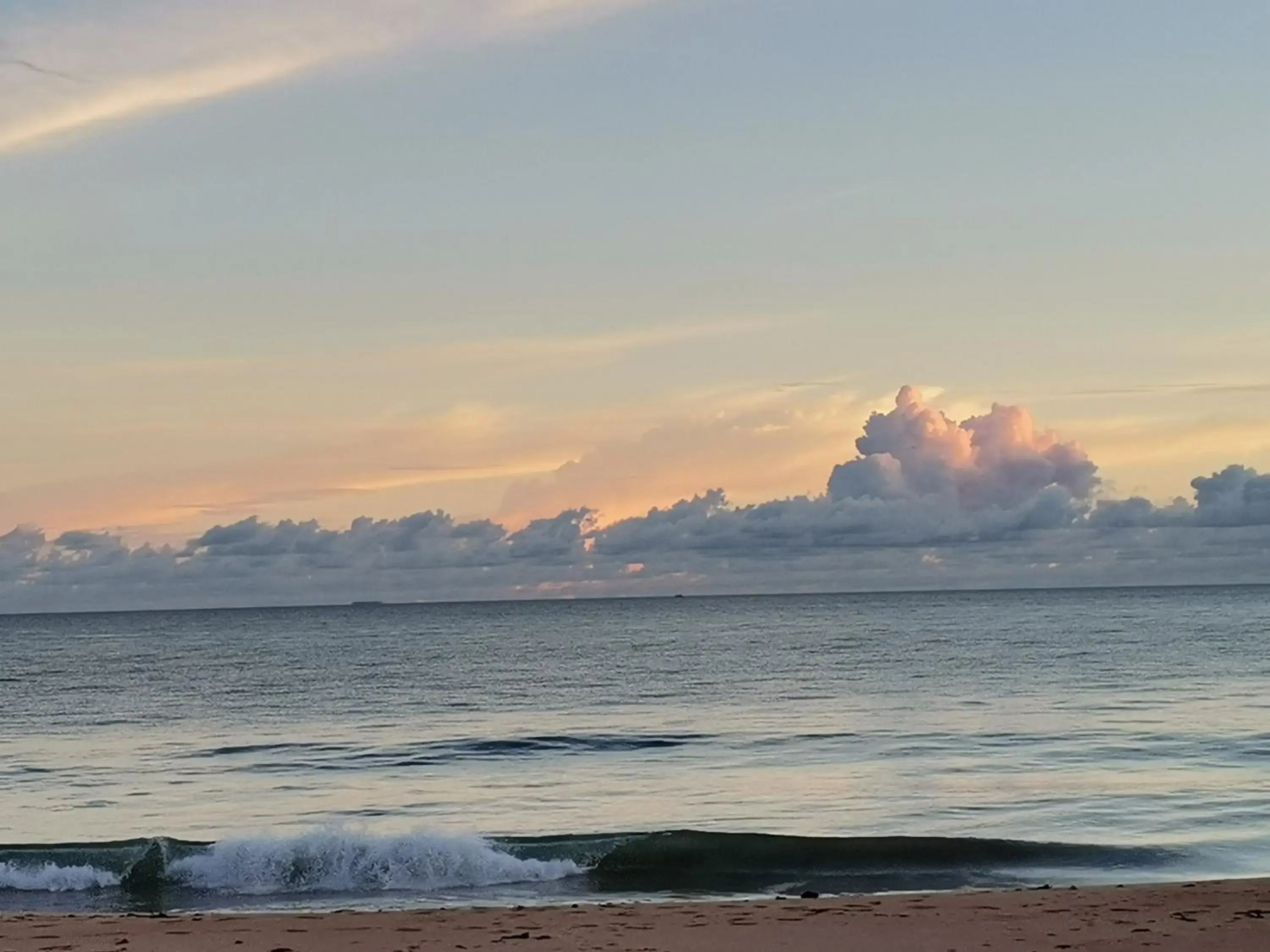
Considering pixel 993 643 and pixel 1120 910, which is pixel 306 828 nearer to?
pixel 1120 910

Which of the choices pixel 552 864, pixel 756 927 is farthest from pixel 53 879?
pixel 756 927

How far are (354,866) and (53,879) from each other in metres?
4.44

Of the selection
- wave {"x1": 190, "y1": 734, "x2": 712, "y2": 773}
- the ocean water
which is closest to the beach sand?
the ocean water

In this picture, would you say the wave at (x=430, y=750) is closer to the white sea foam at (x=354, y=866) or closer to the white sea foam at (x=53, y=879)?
the white sea foam at (x=354, y=866)

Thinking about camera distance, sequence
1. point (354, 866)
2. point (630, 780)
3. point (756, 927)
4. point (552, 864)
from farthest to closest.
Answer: point (630, 780) → point (552, 864) → point (354, 866) → point (756, 927)

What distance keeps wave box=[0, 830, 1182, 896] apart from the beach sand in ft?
13.1

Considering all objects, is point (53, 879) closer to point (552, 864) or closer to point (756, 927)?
point (552, 864)

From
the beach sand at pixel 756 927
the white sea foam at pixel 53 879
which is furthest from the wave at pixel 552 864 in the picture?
the beach sand at pixel 756 927

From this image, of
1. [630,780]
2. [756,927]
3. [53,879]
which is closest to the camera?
[756,927]

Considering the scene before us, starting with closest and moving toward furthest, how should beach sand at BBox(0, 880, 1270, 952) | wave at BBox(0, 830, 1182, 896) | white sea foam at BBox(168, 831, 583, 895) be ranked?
beach sand at BBox(0, 880, 1270, 952), wave at BBox(0, 830, 1182, 896), white sea foam at BBox(168, 831, 583, 895)

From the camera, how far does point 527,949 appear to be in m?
13.5

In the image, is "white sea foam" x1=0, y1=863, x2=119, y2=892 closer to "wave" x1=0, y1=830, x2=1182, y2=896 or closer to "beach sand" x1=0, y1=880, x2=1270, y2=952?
"wave" x1=0, y1=830, x2=1182, y2=896

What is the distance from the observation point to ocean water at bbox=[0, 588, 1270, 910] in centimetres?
2139

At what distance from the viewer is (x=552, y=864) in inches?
859
